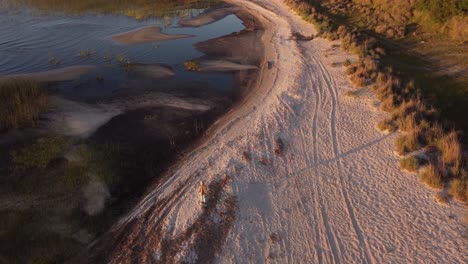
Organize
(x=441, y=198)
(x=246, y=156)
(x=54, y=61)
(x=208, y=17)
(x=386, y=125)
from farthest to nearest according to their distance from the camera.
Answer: (x=208, y=17), (x=54, y=61), (x=386, y=125), (x=246, y=156), (x=441, y=198)

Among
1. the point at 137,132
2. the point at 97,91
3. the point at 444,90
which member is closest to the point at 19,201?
the point at 137,132

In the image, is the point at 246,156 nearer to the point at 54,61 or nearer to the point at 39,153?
the point at 39,153

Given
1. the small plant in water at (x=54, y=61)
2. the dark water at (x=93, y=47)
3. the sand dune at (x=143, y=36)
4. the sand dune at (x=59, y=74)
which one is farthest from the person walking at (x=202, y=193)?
the sand dune at (x=143, y=36)

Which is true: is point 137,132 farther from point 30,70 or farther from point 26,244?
point 30,70

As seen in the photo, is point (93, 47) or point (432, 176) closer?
point (432, 176)

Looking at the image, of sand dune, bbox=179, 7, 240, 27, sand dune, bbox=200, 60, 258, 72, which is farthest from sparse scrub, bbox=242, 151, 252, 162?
sand dune, bbox=179, 7, 240, 27

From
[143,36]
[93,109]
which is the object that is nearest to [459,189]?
[93,109]
